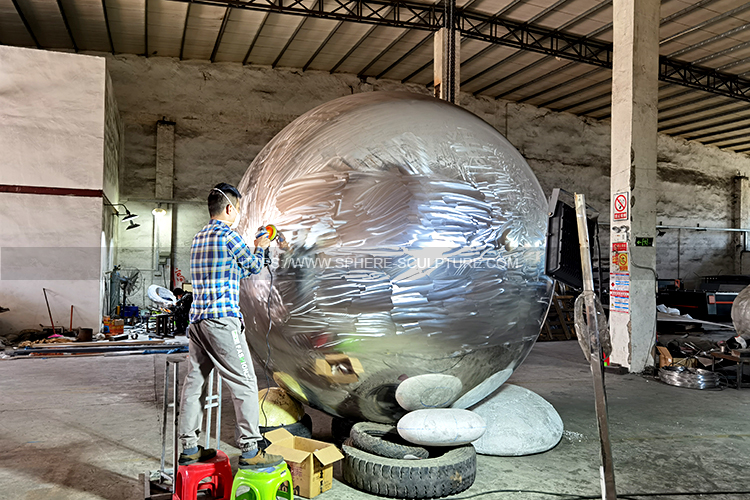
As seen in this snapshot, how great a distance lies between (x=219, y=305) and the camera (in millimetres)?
2959

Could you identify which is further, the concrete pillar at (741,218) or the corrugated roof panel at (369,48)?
the concrete pillar at (741,218)

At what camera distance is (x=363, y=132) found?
348 cm

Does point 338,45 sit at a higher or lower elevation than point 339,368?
higher

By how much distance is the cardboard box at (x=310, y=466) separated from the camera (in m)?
3.23

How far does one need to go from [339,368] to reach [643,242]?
6.06 meters

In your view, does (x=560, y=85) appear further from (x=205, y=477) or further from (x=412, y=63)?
(x=205, y=477)

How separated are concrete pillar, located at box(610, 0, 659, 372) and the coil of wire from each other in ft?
2.38

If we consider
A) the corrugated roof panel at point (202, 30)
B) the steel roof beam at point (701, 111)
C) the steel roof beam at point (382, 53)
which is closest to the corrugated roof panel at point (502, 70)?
the steel roof beam at point (382, 53)

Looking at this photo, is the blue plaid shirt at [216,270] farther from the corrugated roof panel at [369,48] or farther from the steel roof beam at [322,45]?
the corrugated roof panel at [369,48]

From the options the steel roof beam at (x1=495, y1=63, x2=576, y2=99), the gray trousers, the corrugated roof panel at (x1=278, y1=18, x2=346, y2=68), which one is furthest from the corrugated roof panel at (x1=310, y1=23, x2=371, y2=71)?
the gray trousers

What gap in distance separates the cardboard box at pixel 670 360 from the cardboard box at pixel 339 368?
5860 mm

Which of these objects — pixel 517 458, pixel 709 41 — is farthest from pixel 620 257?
pixel 709 41

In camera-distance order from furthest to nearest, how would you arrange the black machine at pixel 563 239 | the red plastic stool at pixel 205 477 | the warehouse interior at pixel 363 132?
the warehouse interior at pixel 363 132 < the red plastic stool at pixel 205 477 < the black machine at pixel 563 239

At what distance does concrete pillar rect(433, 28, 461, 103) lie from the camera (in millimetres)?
11422
